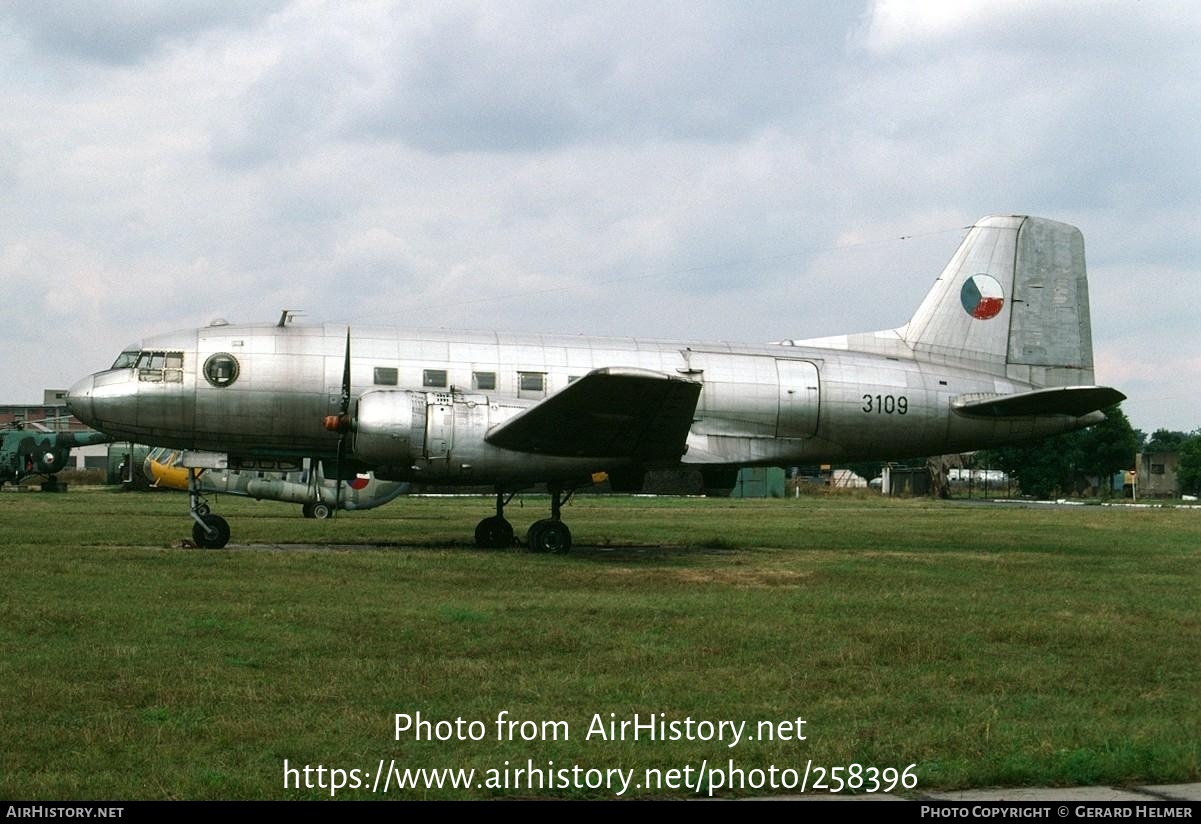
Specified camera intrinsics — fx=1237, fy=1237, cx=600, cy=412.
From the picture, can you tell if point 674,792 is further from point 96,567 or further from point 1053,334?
point 1053,334

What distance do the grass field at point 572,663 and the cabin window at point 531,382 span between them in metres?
3.18

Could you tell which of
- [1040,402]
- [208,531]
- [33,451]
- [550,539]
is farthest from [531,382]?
[33,451]

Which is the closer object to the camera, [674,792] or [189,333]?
[674,792]

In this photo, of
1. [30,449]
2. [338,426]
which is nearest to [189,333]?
[338,426]

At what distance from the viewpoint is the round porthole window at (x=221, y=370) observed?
21.8m

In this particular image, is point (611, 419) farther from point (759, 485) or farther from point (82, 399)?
point (759, 485)

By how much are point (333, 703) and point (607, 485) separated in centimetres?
1455

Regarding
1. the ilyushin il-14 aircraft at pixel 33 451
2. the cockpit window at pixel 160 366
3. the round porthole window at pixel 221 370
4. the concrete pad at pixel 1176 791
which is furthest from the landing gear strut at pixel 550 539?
the ilyushin il-14 aircraft at pixel 33 451

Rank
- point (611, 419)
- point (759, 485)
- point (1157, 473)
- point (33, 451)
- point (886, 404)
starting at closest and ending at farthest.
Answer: point (611, 419) < point (886, 404) < point (33, 451) < point (759, 485) < point (1157, 473)

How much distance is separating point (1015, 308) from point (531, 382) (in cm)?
1058

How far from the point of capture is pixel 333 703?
29.3 ft

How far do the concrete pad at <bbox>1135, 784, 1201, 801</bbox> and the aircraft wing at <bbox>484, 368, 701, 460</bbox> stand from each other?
12.9 m

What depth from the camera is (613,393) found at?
65.3 ft

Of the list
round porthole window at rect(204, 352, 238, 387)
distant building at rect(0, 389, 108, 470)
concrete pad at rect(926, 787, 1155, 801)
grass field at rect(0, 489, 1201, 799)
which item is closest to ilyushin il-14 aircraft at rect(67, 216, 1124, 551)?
round porthole window at rect(204, 352, 238, 387)
